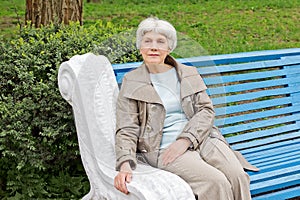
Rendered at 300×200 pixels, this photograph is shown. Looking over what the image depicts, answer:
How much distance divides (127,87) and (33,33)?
1856 mm

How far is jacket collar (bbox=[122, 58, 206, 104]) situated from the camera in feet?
10.8

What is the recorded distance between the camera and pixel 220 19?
11.4 m

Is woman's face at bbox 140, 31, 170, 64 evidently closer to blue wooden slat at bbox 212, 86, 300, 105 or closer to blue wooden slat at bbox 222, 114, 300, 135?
blue wooden slat at bbox 212, 86, 300, 105

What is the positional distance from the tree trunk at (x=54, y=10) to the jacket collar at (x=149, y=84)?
7.85 ft

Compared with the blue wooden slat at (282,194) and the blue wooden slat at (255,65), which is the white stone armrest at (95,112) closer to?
the blue wooden slat at (282,194)

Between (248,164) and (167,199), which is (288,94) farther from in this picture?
(167,199)

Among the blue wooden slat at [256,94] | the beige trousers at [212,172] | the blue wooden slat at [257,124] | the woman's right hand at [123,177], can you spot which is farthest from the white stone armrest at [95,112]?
the blue wooden slat at [257,124]

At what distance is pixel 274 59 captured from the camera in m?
4.90

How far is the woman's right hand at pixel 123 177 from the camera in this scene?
3186 mm

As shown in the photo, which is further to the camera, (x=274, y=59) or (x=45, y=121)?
(x=274, y=59)

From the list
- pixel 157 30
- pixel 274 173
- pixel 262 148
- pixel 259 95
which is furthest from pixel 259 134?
pixel 157 30

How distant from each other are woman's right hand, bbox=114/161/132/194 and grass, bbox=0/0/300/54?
5424 millimetres


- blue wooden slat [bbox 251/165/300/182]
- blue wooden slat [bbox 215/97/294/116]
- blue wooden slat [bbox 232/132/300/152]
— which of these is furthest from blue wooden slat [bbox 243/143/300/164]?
blue wooden slat [bbox 215/97/294/116]

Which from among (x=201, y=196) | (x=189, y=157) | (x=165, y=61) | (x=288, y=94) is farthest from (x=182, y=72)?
(x=288, y=94)
